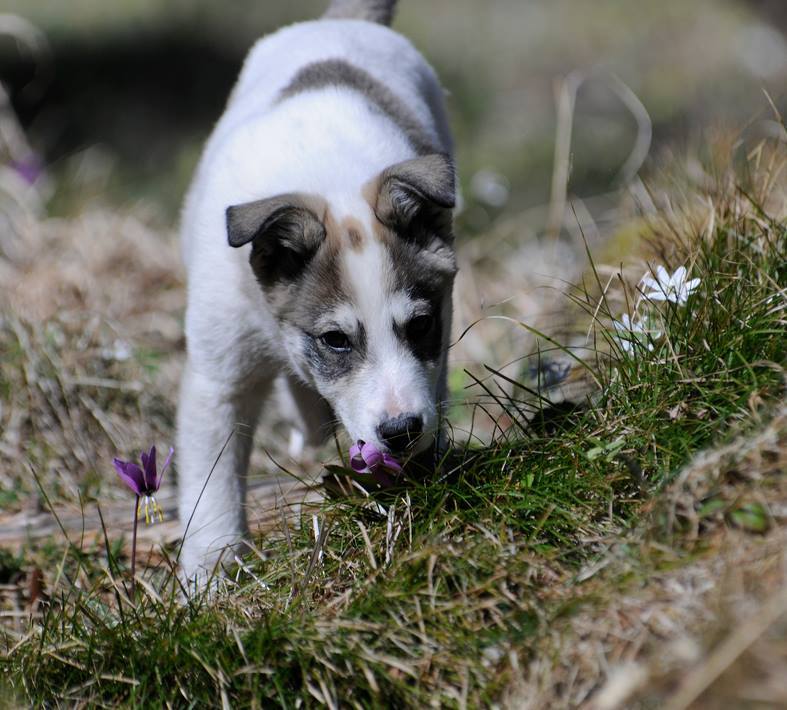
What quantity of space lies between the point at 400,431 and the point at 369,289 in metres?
0.54

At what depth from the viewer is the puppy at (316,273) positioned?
3.47 m

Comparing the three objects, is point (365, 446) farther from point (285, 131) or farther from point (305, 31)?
point (305, 31)

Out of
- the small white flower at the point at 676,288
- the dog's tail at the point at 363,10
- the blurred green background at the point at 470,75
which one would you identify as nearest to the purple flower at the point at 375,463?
the small white flower at the point at 676,288

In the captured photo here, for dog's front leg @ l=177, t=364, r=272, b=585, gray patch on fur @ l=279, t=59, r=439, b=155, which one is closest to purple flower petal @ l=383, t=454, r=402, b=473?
A: dog's front leg @ l=177, t=364, r=272, b=585

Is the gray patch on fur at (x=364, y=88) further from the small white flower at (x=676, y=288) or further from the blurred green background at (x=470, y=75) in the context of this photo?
the blurred green background at (x=470, y=75)

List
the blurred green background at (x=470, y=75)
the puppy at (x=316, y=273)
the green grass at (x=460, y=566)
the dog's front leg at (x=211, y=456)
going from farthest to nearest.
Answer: the blurred green background at (x=470, y=75) < the dog's front leg at (x=211, y=456) < the puppy at (x=316, y=273) < the green grass at (x=460, y=566)

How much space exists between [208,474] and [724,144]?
2.74 m

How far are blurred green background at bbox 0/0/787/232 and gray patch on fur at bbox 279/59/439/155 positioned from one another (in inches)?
155

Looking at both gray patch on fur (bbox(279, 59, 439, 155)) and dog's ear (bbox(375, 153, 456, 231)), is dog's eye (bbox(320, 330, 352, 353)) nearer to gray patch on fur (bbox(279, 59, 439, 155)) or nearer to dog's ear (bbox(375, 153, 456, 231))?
dog's ear (bbox(375, 153, 456, 231))

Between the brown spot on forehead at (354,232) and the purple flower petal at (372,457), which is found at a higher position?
the brown spot on forehead at (354,232)

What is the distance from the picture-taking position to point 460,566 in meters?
2.80

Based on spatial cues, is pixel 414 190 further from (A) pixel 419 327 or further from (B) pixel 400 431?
(B) pixel 400 431

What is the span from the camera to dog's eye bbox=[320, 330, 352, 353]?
11.7 feet

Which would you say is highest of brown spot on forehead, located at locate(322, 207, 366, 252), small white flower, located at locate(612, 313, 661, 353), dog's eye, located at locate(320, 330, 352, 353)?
brown spot on forehead, located at locate(322, 207, 366, 252)
